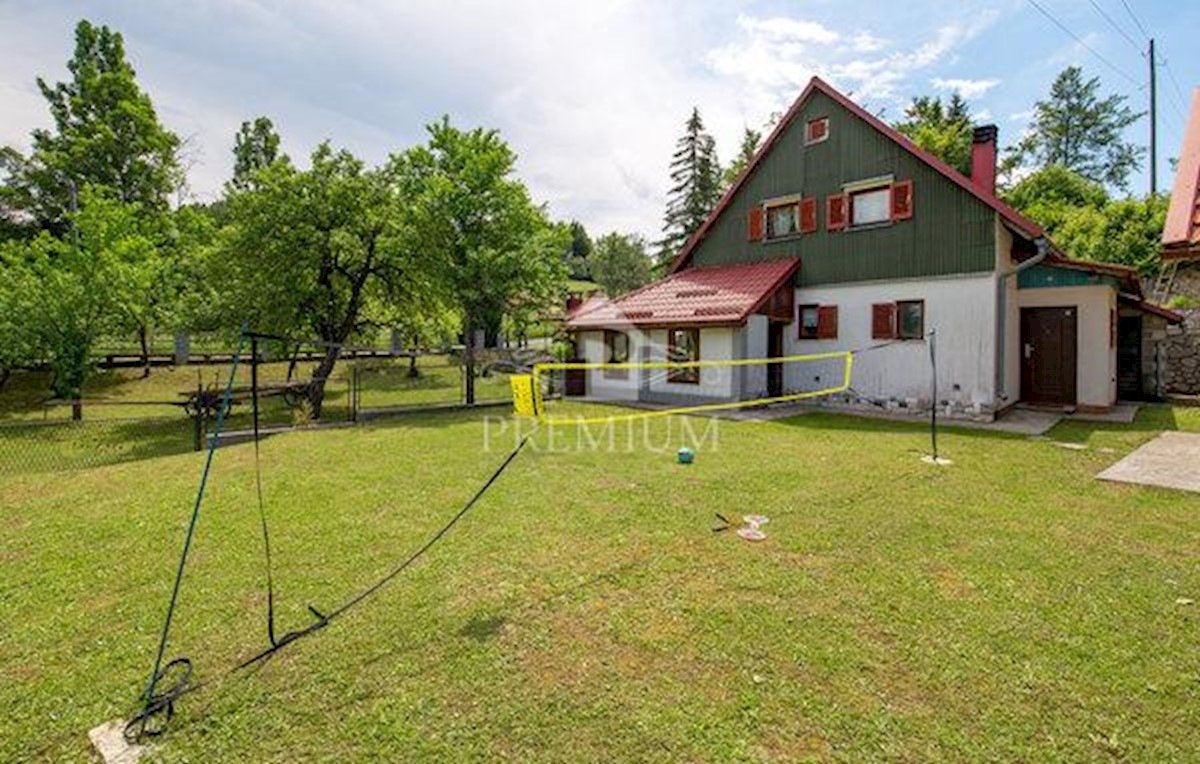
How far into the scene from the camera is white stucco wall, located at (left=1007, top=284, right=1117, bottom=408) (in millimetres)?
14523

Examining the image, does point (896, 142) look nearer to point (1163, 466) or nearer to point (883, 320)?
point (883, 320)

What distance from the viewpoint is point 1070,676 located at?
354cm

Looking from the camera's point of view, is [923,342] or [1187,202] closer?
[1187,202]

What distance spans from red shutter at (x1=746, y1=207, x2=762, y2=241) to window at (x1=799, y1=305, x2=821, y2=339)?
3.05 m

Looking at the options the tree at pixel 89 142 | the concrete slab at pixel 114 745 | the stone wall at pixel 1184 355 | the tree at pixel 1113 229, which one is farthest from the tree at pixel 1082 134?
the tree at pixel 89 142

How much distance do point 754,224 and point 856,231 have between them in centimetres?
350

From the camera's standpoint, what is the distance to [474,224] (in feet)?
61.8

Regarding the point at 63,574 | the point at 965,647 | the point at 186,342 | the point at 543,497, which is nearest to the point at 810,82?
the point at 543,497

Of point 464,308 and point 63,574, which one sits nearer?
point 63,574

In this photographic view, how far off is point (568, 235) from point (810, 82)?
10037mm

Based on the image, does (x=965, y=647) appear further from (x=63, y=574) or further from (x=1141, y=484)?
(x=63, y=574)

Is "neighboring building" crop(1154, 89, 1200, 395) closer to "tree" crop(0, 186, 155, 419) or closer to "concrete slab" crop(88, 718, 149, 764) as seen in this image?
"concrete slab" crop(88, 718, 149, 764)

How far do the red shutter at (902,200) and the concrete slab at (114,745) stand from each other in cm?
1739

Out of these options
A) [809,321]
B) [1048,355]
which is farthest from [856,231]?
[1048,355]
